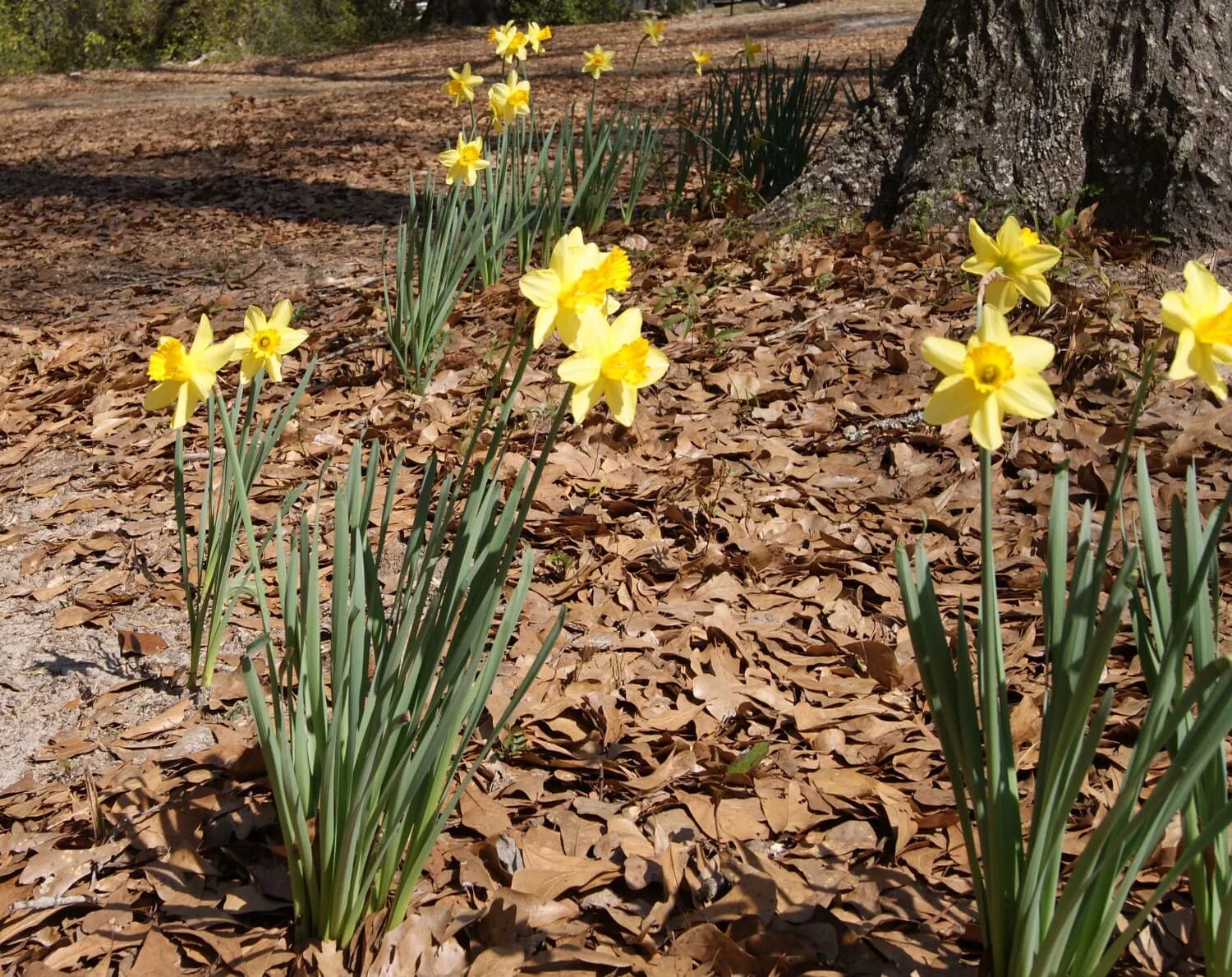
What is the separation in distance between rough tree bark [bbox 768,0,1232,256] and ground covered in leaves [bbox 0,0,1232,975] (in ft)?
0.73

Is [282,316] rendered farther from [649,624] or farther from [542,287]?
[649,624]

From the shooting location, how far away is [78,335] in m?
4.22

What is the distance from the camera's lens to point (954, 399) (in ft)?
3.74

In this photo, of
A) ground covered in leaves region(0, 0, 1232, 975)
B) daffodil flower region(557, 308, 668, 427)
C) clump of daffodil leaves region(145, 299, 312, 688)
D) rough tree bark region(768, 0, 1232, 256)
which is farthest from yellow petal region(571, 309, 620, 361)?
rough tree bark region(768, 0, 1232, 256)

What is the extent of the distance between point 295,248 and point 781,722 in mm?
4278

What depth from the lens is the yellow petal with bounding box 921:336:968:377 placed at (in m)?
1.14

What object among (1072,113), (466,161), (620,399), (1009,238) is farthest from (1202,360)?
(1072,113)

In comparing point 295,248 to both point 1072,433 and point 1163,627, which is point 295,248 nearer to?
point 1072,433

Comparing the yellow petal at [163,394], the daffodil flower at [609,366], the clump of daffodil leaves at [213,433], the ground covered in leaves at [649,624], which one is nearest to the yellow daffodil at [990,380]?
the daffodil flower at [609,366]

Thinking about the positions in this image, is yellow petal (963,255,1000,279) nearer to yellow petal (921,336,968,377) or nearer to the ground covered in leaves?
yellow petal (921,336,968,377)

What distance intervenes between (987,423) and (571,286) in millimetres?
532

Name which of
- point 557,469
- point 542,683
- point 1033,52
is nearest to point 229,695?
point 542,683

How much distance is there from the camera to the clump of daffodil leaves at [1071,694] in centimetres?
108

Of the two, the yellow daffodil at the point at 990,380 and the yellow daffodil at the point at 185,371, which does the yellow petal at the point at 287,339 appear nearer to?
the yellow daffodil at the point at 185,371
